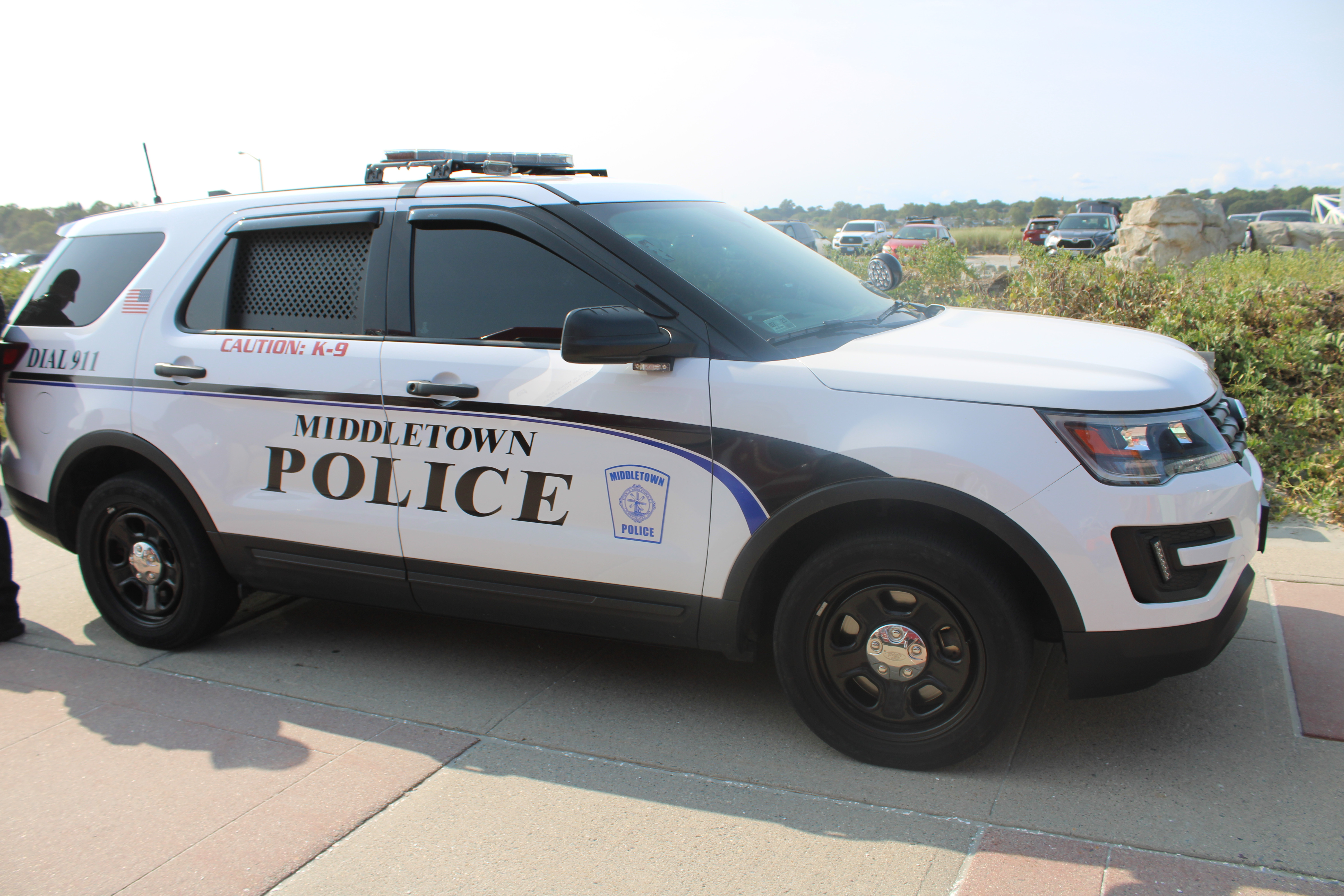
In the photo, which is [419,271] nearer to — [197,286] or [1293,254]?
[197,286]

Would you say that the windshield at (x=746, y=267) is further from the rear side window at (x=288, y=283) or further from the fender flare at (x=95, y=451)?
the fender flare at (x=95, y=451)

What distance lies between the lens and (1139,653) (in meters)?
2.82

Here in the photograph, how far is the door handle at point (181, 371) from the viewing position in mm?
3898

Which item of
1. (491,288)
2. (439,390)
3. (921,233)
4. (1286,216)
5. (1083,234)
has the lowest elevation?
(439,390)

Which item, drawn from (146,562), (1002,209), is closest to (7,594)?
(146,562)

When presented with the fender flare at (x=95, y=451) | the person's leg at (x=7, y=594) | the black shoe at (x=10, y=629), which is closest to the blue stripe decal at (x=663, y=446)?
the fender flare at (x=95, y=451)

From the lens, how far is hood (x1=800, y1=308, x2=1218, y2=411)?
2787 millimetres

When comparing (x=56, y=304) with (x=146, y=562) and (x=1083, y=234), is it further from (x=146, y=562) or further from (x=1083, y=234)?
(x=1083, y=234)

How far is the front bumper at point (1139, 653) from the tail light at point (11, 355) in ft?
14.7

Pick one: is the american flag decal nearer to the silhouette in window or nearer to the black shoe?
the silhouette in window

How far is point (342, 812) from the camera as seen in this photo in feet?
9.90

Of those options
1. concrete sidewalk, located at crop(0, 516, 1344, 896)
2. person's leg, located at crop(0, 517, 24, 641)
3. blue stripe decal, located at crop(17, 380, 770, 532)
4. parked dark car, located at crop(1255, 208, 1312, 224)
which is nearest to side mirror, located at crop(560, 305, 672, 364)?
blue stripe decal, located at crop(17, 380, 770, 532)

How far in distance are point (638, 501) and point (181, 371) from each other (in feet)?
6.74

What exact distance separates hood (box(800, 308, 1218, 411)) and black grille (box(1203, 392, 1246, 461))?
0.04m
